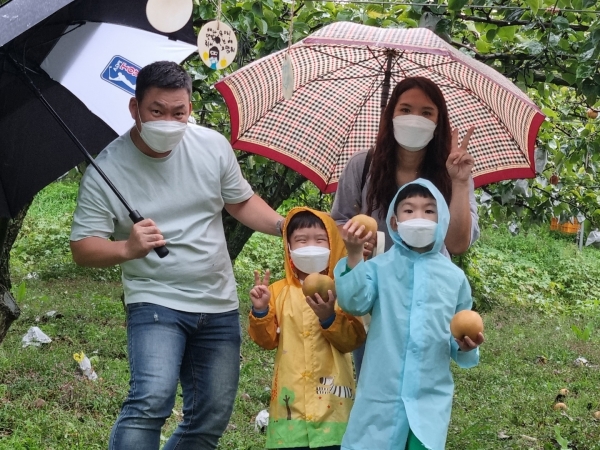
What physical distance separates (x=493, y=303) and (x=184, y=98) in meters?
8.63

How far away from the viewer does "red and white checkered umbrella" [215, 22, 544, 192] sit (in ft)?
11.0

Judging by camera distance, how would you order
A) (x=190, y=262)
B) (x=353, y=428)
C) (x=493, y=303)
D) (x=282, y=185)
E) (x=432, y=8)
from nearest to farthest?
(x=353, y=428) < (x=190, y=262) < (x=432, y=8) < (x=282, y=185) < (x=493, y=303)

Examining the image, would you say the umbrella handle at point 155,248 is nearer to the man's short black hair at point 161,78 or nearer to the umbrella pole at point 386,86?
the man's short black hair at point 161,78

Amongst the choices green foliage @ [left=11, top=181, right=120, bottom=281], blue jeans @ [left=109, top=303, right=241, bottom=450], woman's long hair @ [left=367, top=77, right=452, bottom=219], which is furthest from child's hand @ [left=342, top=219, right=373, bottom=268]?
green foliage @ [left=11, top=181, right=120, bottom=281]

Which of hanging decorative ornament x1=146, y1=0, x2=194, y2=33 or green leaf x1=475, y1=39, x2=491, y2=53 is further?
green leaf x1=475, y1=39, x2=491, y2=53

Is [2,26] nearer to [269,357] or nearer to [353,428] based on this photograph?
[353,428]

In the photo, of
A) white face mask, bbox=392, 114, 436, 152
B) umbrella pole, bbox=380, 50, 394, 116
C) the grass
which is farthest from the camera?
the grass

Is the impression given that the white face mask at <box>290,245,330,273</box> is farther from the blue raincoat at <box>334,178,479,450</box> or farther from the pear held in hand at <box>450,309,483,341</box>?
the pear held in hand at <box>450,309,483,341</box>

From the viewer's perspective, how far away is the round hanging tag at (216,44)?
9.81 ft

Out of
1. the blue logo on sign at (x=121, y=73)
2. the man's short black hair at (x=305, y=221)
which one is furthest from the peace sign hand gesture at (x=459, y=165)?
the blue logo on sign at (x=121, y=73)

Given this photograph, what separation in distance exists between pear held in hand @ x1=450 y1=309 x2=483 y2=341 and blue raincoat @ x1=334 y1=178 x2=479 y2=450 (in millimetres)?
132

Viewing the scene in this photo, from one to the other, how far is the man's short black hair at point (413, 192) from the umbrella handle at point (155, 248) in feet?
2.65

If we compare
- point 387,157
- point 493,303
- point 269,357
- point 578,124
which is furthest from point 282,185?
point 493,303

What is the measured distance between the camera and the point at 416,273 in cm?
277
